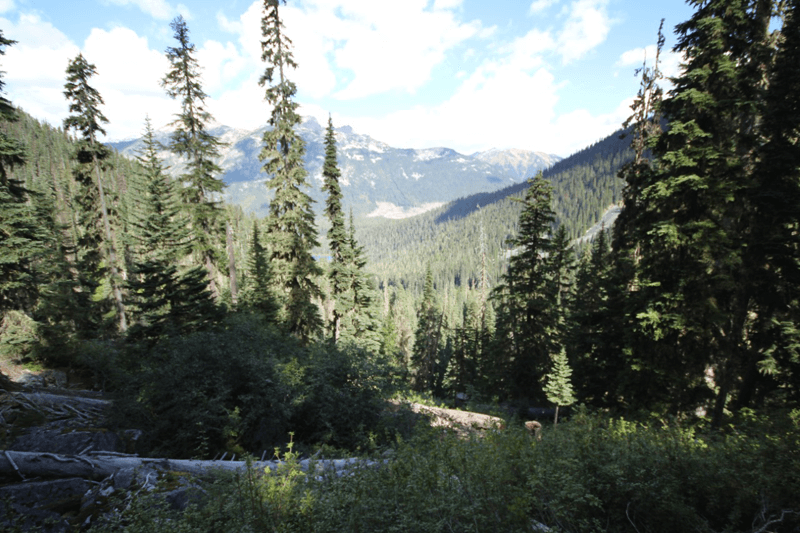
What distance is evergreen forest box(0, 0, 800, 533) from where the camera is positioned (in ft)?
15.4

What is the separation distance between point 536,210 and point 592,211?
18437 cm

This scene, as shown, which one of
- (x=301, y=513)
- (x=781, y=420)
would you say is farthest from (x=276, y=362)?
(x=781, y=420)

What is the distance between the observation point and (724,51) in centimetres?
1142

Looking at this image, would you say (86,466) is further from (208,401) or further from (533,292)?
(533,292)

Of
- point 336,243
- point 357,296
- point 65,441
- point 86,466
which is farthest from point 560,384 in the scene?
point 65,441

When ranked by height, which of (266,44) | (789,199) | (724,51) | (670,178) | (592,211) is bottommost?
(789,199)

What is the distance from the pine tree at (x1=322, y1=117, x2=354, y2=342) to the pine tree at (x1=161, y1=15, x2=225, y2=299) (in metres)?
6.75

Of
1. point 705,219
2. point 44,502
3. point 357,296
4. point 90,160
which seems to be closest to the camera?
point 44,502

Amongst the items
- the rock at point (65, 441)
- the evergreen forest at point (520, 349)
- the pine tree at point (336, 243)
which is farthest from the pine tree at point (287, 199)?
the rock at point (65, 441)

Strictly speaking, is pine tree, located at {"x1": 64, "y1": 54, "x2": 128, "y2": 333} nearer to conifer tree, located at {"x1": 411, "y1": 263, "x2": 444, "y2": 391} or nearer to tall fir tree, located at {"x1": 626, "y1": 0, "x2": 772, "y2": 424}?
tall fir tree, located at {"x1": 626, "y1": 0, "x2": 772, "y2": 424}

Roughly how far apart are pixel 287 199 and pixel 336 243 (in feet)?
23.0

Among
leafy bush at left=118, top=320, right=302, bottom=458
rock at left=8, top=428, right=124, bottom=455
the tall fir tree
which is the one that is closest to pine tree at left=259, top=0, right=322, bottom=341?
leafy bush at left=118, top=320, right=302, bottom=458

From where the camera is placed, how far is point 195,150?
55.8 feet

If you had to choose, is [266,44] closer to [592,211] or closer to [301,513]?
[301,513]
